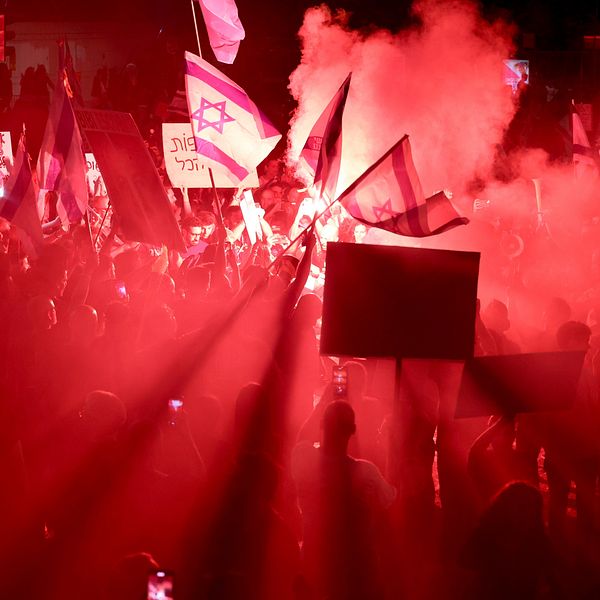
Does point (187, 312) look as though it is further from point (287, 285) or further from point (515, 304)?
point (515, 304)

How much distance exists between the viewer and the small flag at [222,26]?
430 inches

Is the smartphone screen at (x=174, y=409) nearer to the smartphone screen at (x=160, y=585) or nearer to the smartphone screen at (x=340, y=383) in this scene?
the smartphone screen at (x=340, y=383)

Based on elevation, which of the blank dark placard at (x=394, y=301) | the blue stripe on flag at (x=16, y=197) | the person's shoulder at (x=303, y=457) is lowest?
the person's shoulder at (x=303, y=457)

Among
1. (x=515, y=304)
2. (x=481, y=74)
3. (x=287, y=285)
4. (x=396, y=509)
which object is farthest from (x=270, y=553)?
(x=481, y=74)

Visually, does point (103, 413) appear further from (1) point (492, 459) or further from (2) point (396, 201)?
(2) point (396, 201)

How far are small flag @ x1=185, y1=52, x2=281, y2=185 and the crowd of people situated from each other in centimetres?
111

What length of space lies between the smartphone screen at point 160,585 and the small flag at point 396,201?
14.4 feet

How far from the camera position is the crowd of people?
456 centimetres

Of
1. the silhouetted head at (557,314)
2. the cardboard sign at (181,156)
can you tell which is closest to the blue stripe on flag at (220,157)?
the cardboard sign at (181,156)

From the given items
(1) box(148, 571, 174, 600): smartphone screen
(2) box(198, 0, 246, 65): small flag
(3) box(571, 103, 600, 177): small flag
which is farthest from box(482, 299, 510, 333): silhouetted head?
(3) box(571, 103, 600, 177): small flag

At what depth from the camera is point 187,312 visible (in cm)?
842

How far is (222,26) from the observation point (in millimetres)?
10977

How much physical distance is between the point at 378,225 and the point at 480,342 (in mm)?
1238

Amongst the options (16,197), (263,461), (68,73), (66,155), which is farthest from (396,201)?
(68,73)
